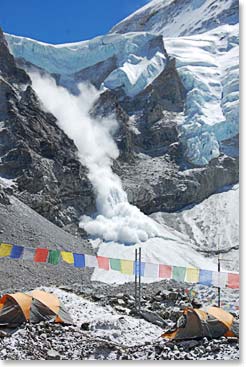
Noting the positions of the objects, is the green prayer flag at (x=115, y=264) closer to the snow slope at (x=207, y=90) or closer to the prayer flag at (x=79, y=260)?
the prayer flag at (x=79, y=260)

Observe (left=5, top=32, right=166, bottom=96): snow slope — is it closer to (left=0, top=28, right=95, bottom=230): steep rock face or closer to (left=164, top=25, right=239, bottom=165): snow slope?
(left=164, top=25, right=239, bottom=165): snow slope

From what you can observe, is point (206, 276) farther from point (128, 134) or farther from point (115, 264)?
point (128, 134)

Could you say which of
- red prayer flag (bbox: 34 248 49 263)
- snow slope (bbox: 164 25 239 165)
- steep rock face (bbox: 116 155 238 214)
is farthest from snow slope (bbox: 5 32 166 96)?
red prayer flag (bbox: 34 248 49 263)

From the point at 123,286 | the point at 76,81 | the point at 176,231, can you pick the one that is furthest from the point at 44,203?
the point at 76,81

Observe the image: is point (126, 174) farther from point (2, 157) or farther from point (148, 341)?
point (148, 341)

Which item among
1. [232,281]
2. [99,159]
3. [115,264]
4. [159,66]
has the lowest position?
[232,281]

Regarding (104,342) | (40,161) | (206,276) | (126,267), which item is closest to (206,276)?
(206,276)
